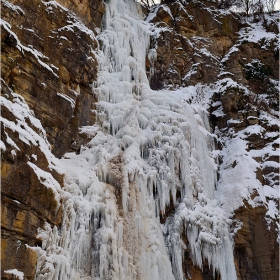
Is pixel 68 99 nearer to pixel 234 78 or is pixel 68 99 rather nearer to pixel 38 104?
pixel 38 104

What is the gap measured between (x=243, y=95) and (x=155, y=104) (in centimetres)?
426

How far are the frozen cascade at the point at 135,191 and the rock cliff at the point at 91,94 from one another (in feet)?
1.15

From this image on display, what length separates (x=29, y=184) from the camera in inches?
344

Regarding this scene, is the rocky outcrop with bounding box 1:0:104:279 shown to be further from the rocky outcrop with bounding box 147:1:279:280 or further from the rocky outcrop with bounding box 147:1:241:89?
the rocky outcrop with bounding box 147:1:279:280

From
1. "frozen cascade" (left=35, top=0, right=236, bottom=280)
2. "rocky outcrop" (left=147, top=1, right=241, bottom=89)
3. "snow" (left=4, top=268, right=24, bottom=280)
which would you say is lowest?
"snow" (left=4, top=268, right=24, bottom=280)

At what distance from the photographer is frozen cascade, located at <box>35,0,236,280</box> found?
365 inches

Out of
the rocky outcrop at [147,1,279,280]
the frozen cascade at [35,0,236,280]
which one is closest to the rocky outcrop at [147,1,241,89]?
the rocky outcrop at [147,1,279,280]

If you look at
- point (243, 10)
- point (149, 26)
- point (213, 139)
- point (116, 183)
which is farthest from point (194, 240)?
point (243, 10)

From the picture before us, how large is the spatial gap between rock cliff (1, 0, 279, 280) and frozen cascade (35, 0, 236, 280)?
1.15 ft

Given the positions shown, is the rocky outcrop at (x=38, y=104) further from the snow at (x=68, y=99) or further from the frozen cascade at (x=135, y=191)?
the frozen cascade at (x=135, y=191)

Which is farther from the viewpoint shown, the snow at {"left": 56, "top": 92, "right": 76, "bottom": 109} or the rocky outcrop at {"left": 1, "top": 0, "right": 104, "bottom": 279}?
the snow at {"left": 56, "top": 92, "right": 76, "bottom": 109}

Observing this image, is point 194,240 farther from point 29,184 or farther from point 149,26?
point 149,26

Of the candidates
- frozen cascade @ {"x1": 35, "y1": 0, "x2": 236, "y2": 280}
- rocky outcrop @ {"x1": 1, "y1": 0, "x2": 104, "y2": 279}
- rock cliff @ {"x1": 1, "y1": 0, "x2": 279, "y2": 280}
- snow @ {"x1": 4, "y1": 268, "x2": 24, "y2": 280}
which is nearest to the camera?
snow @ {"x1": 4, "y1": 268, "x2": 24, "y2": 280}

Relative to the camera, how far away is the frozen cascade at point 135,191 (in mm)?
9273
